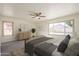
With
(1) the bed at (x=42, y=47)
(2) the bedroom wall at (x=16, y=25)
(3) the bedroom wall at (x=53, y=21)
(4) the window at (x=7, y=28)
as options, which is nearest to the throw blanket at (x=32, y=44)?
(1) the bed at (x=42, y=47)

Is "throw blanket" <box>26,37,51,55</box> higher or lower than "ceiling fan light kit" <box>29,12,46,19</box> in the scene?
lower

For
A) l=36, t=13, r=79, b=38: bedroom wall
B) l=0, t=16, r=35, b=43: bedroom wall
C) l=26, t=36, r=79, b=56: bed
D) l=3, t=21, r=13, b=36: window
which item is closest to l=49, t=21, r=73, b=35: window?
l=36, t=13, r=79, b=38: bedroom wall

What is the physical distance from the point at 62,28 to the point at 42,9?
488 mm

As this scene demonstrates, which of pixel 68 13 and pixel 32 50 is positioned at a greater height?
pixel 68 13

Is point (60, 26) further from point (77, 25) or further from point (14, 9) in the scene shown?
point (14, 9)

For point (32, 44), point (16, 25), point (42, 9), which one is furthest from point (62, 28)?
point (16, 25)

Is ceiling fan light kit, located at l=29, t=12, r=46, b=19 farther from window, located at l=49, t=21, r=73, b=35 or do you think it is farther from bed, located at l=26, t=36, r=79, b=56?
bed, located at l=26, t=36, r=79, b=56

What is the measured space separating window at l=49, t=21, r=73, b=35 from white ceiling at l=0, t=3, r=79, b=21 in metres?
0.16

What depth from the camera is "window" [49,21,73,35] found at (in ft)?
4.62

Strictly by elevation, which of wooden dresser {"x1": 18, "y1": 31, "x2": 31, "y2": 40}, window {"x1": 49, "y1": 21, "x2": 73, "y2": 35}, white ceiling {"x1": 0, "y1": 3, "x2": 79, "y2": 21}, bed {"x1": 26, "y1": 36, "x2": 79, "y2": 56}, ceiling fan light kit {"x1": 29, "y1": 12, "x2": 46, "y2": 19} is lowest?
bed {"x1": 26, "y1": 36, "x2": 79, "y2": 56}

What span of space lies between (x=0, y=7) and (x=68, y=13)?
3.82 feet

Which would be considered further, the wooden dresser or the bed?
the wooden dresser

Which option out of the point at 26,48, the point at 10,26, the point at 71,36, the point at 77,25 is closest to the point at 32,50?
the point at 26,48

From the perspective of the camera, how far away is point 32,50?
1454 millimetres
